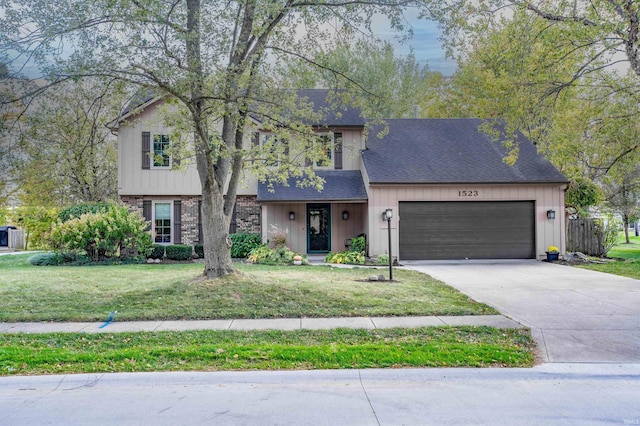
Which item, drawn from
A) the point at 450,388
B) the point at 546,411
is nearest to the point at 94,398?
the point at 450,388

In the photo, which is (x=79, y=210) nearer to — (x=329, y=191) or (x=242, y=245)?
Result: (x=242, y=245)

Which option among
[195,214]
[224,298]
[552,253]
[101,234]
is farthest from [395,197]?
[101,234]

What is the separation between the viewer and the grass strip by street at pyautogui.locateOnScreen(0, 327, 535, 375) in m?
5.02

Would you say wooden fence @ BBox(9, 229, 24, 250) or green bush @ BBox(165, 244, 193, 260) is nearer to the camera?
green bush @ BBox(165, 244, 193, 260)

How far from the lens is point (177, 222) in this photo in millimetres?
17719

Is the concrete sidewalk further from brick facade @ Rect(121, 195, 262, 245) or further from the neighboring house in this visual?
brick facade @ Rect(121, 195, 262, 245)

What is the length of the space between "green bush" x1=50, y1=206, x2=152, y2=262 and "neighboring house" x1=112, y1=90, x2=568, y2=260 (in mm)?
2206

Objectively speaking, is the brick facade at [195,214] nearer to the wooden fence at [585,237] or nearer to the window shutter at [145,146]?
the window shutter at [145,146]

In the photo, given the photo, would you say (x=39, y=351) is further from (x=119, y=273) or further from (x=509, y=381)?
(x=119, y=273)

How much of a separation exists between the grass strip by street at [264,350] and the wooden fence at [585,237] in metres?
13.5

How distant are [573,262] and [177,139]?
1326cm

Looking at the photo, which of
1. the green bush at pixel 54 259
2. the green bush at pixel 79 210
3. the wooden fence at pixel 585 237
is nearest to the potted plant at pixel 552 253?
the wooden fence at pixel 585 237

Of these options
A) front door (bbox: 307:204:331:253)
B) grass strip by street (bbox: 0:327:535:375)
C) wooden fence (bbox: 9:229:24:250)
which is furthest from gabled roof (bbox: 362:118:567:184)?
wooden fence (bbox: 9:229:24:250)

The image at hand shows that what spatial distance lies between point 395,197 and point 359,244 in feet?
6.91
